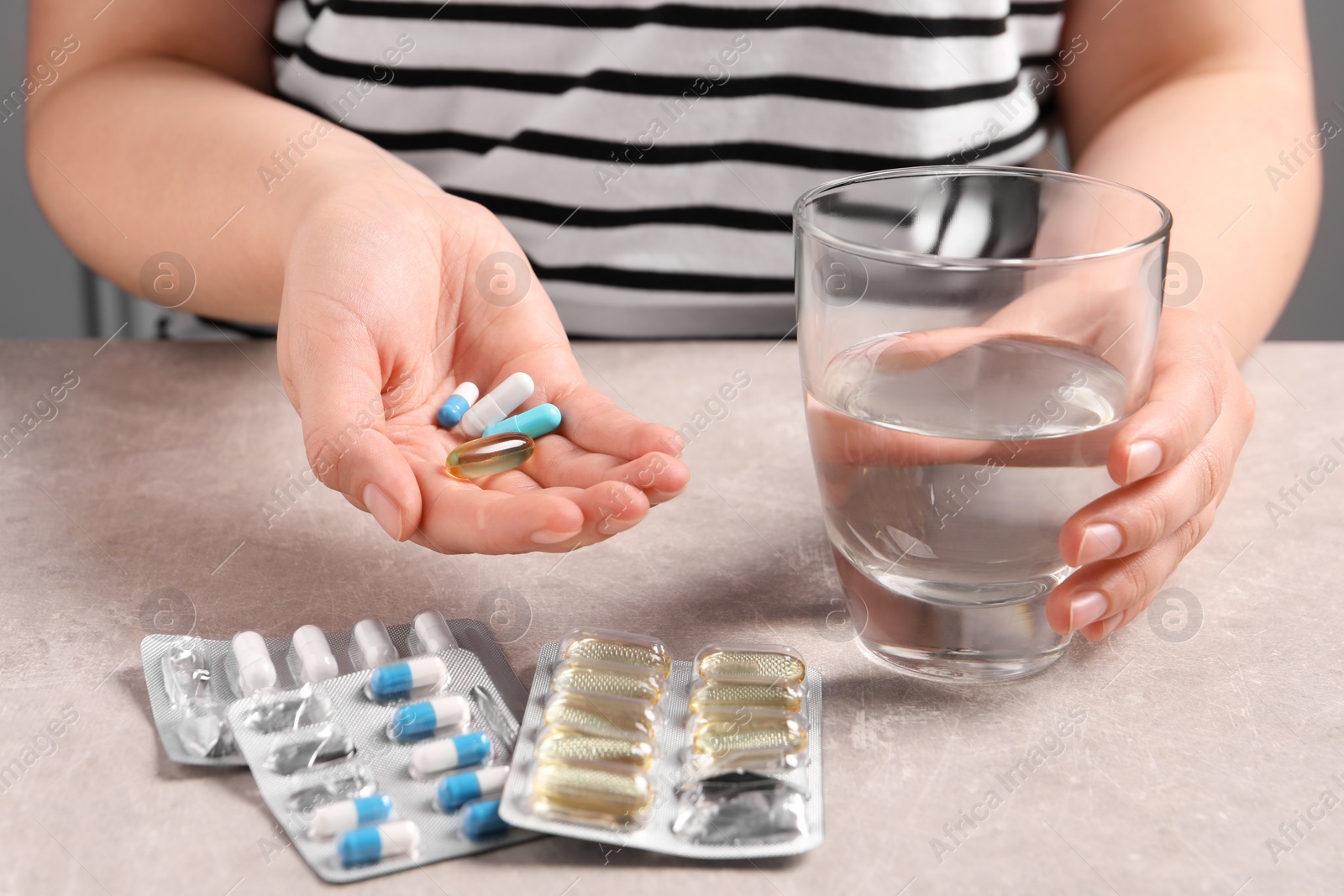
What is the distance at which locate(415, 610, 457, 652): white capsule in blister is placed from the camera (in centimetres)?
65

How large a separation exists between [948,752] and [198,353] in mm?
887

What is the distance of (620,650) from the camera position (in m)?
0.63

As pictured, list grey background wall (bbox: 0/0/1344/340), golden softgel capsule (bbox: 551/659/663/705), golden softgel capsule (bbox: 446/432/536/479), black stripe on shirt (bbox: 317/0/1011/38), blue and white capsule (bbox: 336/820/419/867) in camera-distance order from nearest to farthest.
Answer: blue and white capsule (bbox: 336/820/419/867)
golden softgel capsule (bbox: 551/659/663/705)
golden softgel capsule (bbox: 446/432/536/479)
black stripe on shirt (bbox: 317/0/1011/38)
grey background wall (bbox: 0/0/1344/340)

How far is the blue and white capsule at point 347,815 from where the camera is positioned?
1.67 ft

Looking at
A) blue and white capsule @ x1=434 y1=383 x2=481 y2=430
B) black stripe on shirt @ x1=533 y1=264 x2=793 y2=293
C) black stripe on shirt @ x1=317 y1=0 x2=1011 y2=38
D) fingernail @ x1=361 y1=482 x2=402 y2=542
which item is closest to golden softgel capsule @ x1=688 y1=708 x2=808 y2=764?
fingernail @ x1=361 y1=482 x2=402 y2=542

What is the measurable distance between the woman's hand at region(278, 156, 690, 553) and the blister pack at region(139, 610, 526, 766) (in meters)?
0.07

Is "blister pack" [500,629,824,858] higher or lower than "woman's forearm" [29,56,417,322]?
lower

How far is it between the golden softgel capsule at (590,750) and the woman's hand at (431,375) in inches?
4.2

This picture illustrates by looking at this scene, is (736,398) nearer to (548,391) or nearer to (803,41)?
(548,391)

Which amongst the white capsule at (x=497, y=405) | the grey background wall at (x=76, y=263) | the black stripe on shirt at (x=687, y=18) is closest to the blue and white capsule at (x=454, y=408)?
the white capsule at (x=497, y=405)

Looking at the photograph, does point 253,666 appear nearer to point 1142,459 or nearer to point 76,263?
point 1142,459

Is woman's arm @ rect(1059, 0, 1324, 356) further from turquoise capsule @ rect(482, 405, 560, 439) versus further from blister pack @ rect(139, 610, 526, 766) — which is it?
blister pack @ rect(139, 610, 526, 766)

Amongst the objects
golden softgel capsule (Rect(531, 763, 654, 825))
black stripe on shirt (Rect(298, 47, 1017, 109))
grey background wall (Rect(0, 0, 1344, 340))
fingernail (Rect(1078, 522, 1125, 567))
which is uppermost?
black stripe on shirt (Rect(298, 47, 1017, 109))

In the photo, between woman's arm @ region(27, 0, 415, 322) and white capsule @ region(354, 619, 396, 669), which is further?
woman's arm @ region(27, 0, 415, 322)
